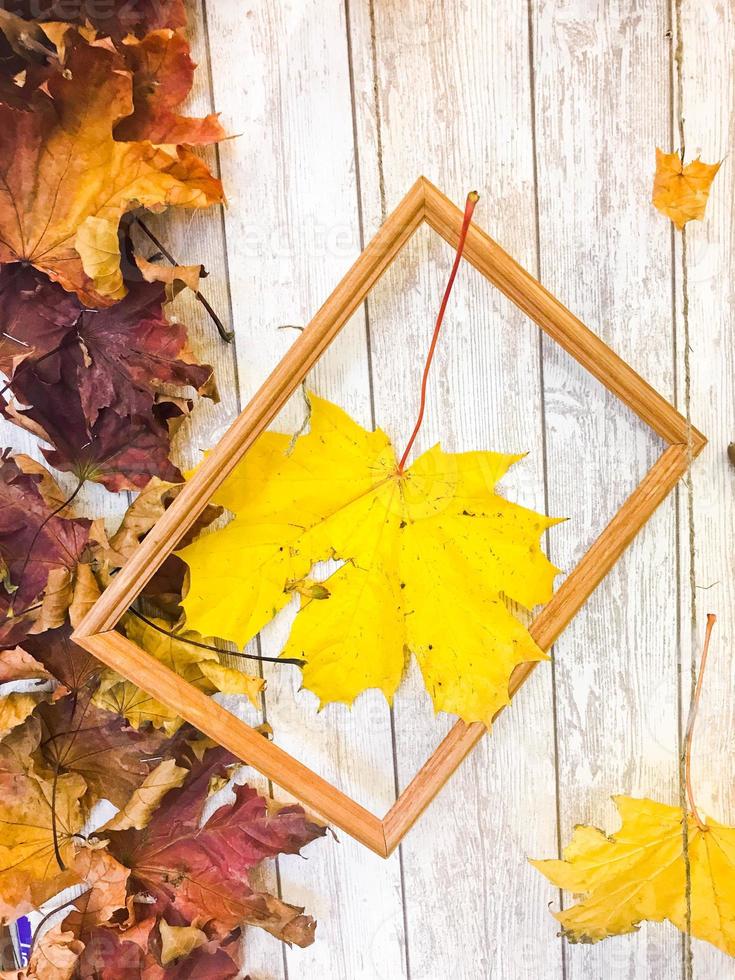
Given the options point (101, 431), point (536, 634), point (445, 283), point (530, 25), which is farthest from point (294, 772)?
point (530, 25)

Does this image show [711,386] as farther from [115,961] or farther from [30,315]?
[115,961]

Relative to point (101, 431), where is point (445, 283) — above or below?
above

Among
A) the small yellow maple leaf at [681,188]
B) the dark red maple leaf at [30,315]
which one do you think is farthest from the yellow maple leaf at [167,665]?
the small yellow maple leaf at [681,188]

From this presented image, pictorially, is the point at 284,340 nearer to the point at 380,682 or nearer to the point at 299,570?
the point at 299,570

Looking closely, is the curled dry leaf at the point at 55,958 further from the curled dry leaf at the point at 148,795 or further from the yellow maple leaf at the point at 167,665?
the yellow maple leaf at the point at 167,665

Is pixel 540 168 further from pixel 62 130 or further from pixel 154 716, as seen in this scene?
pixel 154 716

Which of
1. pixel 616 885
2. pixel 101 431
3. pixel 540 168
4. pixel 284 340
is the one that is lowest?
pixel 616 885
